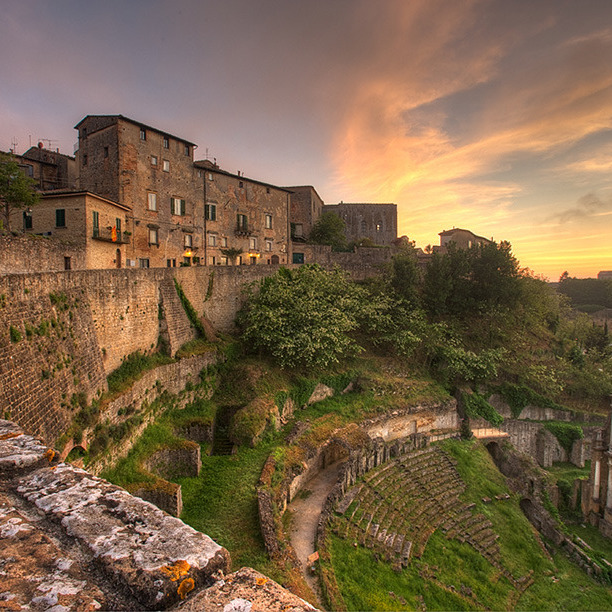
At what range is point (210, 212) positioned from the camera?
3347cm

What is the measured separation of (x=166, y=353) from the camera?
18609 mm

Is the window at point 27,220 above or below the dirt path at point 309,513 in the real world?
above

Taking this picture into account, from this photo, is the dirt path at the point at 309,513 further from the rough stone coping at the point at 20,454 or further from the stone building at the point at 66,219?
the stone building at the point at 66,219

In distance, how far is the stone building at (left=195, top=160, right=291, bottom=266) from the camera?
110ft

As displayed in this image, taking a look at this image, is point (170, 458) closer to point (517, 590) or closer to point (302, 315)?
point (302, 315)

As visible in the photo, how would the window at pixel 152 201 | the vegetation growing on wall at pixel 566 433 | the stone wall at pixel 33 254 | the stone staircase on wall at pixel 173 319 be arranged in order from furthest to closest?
the window at pixel 152 201 → the vegetation growing on wall at pixel 566 433 → the stone staircase on wall at pixel 173 319 → the stone wall at pixel 33 254

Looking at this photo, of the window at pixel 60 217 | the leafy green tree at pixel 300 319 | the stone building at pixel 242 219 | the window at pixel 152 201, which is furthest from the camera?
the stone building at pixel 242 219

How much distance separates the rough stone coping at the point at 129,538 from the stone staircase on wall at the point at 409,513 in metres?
13.3

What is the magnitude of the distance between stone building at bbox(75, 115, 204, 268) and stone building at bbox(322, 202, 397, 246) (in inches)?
1168

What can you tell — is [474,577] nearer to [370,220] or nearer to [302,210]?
[302,210]

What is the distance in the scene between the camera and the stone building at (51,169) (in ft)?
99.0

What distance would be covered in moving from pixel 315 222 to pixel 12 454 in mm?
47783

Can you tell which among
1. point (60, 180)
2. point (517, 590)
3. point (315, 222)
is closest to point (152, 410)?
point (517, 590)

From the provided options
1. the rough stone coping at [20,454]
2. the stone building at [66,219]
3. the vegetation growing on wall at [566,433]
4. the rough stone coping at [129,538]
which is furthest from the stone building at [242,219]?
the rough stone coping at [129,538]
